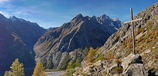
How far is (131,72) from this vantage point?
1627 cm

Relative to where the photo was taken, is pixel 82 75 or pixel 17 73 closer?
pixel 82 75

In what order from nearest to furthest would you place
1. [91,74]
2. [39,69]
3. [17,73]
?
[91,74] < [17,73] < [39,69]

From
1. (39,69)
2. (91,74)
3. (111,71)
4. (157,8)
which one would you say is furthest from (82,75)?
(39,69)

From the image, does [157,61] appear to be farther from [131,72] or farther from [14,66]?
[14,66]

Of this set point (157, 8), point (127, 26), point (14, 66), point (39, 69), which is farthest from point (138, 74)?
point (39, 69)

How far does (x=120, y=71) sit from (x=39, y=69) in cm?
7917

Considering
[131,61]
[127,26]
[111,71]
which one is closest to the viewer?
[131,61]

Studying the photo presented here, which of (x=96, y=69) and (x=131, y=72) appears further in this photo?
(x=96, y=69)

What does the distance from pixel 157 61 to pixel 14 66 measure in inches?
2844

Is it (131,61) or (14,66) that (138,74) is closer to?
(131,61)

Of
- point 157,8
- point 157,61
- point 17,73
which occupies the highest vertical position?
point 157,8

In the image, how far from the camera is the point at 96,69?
1068 inches

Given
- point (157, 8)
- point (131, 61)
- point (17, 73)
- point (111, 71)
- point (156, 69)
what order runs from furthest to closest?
point (17, 73)
point (157, 8)
point (111, 71)
point (131, 61)
point (156, 69)

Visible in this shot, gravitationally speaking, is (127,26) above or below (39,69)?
above
